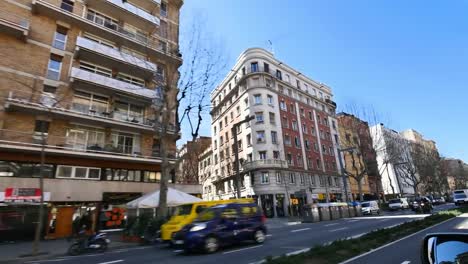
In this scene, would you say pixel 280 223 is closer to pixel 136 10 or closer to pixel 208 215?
pixel 208 215

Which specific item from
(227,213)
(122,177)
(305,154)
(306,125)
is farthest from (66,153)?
(306,125)

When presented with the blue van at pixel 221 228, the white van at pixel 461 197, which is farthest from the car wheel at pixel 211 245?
the white van at pixel 461 197

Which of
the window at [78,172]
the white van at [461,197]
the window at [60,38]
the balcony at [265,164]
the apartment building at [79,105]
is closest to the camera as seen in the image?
the apartment building at [79,105]

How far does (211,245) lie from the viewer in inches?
405

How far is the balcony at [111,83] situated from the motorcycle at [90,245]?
45.7 ft

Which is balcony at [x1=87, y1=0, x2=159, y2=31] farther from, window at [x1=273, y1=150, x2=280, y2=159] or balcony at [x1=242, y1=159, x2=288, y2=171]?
window at [x1=273, y1=150, x2=280, y2=159]

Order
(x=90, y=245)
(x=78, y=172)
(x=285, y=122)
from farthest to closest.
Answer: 1. (x=285, y=122)
2. (x=78, y=172)
3. (x=90, y=245)

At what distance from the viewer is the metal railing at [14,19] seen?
786 inches

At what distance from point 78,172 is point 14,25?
11686 mm

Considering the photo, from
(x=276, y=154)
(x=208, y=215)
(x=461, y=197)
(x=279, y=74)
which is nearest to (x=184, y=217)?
(x=208, y=215)

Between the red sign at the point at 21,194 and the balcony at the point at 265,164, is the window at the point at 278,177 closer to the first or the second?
the balcony at the point at 265,164

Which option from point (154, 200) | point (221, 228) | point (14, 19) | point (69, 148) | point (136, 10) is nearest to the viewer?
point (221, 228)

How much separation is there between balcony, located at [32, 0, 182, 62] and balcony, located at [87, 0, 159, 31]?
49.6 inches

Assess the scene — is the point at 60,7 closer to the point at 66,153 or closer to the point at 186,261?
the point at 66,153
